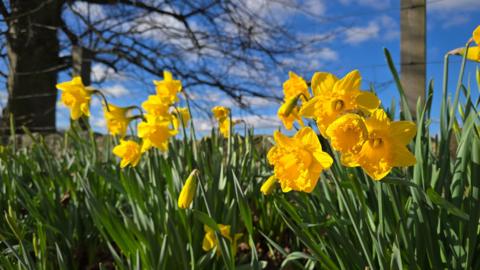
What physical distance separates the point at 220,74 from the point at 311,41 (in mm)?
1430

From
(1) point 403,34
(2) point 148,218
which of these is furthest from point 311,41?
(2) point 148,218

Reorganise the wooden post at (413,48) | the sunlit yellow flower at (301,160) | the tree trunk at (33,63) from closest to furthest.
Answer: the sunlit yellow flower at (301,160)
the wooden post at (413,48)
the tree trunk at (33,63)

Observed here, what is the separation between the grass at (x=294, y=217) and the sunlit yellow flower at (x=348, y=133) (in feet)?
0.36

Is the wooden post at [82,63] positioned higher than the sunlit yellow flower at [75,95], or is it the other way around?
the wooden post at [82,63]

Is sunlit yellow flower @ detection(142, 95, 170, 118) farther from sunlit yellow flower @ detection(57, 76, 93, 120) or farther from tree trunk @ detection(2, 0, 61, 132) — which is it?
tree trunk @ detection(2, 0, 61, 132)

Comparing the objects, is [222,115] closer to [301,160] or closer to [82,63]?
[301,160]

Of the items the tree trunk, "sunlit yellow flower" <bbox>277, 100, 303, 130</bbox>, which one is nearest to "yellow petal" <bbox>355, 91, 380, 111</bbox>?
"sunlit yellow flower" <bbox>277, 100, 303, 130</bbox>

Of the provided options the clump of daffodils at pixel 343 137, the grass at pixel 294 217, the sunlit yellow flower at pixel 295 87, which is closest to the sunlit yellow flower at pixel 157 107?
the grass at pixel 294 217

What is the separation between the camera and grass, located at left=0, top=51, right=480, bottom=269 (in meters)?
0.91

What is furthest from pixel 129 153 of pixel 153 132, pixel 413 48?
pixel 413 48

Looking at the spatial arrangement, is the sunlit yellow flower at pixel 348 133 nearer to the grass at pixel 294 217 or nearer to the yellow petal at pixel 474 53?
the grass at pixel 294 217

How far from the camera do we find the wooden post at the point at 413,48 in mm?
2385

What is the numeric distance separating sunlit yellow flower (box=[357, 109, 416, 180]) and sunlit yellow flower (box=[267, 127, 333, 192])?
0.09 m

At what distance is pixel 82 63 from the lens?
5.40m
